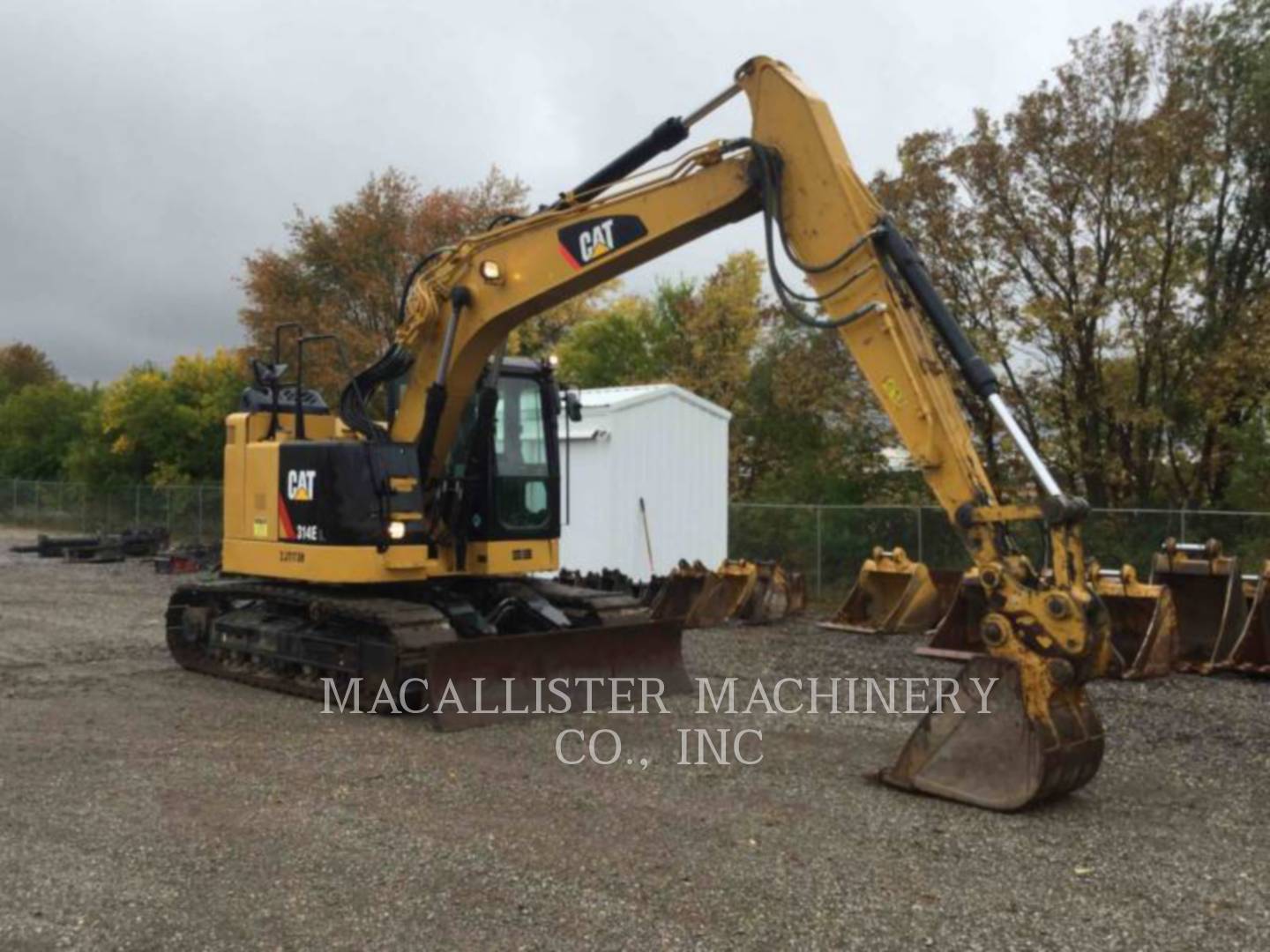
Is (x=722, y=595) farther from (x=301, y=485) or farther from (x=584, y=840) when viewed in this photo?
(x=584, y=840)

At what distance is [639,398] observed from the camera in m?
15.7

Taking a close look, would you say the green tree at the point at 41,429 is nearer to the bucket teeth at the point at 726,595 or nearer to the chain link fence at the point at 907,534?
the chain link fence at the point at 907,534

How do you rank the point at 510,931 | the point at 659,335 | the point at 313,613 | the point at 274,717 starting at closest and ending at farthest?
the point at 510,931
the point at 274,717
the point at 313,613
the point at 659,335

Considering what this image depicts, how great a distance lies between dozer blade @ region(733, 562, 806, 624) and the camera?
1387cm

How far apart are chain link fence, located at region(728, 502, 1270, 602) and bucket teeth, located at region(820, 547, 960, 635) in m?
1.32

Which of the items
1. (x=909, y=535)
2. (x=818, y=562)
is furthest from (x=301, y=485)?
(x=909, y=535)

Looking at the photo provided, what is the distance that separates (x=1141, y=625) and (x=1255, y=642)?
0.94m

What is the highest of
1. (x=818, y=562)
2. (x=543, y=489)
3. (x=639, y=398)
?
(x=639, y=398)

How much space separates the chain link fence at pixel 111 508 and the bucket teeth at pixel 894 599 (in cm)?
1913

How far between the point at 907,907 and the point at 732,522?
14.5 m

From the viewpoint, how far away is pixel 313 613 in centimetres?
927

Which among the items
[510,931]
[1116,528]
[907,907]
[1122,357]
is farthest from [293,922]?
[1122,357]

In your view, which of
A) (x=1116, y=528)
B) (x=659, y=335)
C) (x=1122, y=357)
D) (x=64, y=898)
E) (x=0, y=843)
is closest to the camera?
(x=64, y=898)

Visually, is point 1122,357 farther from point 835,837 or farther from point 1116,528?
point 835,837
